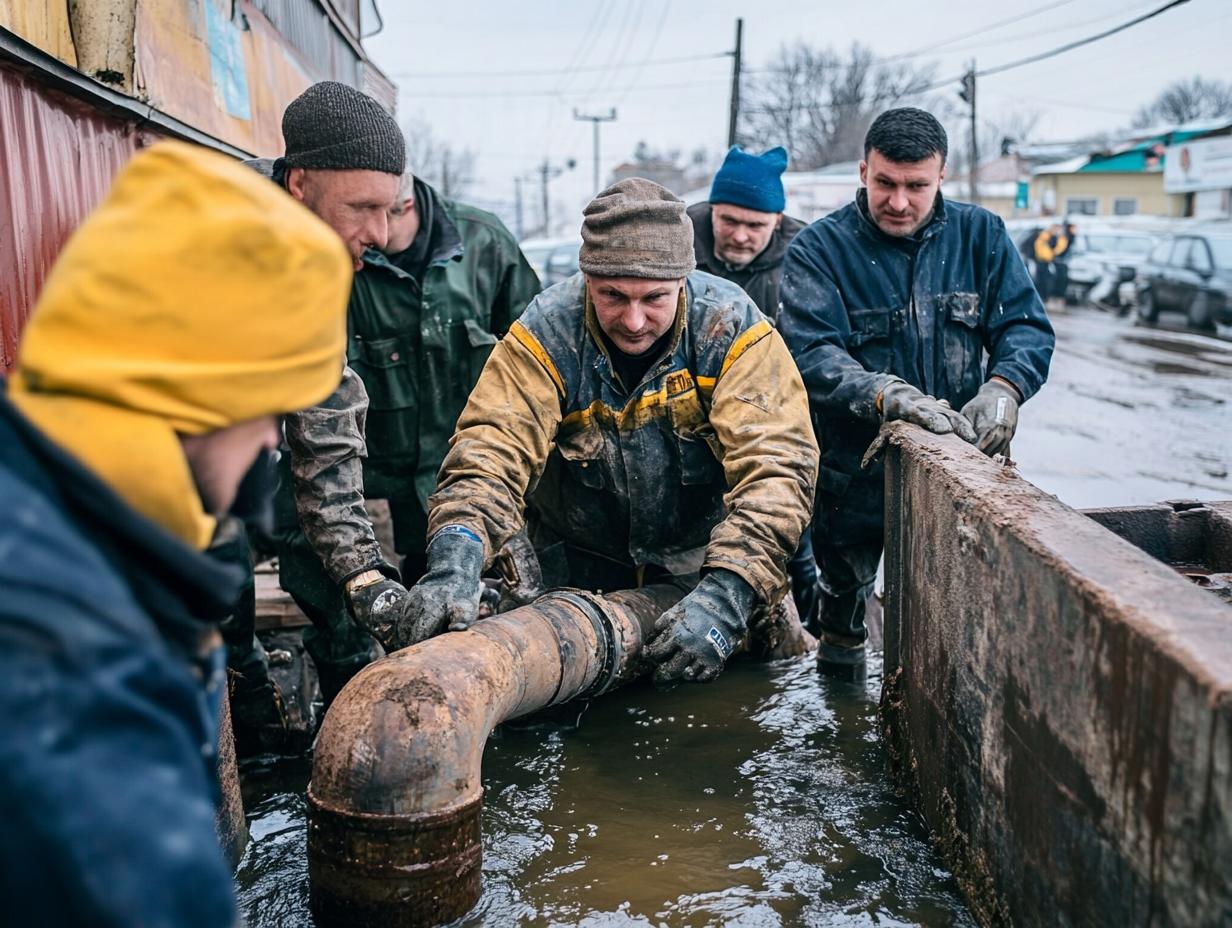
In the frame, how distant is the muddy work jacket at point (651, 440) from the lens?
3.43m

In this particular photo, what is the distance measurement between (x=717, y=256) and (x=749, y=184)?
377 millimetres

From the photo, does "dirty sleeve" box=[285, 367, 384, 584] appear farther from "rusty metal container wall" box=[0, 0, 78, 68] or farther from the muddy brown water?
"rusty metal container wall" box=[0, 0, 78, 68]

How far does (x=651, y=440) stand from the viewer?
374 centimetres

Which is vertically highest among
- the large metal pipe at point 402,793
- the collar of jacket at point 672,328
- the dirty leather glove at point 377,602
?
the collar of jacket at point 672,328

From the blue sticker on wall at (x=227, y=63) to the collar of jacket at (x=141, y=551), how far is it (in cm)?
464

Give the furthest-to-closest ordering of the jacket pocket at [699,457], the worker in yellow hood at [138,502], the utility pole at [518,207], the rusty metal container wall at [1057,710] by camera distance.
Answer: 1. the utility pole at [518,207]
2. the jacket pocket at [699,457]
3. the rusty metal container wall at [1057,710]
4. the worker in yellow hood at [138,502]

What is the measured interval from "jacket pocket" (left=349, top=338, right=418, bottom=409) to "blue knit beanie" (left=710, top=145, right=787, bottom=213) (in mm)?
1769

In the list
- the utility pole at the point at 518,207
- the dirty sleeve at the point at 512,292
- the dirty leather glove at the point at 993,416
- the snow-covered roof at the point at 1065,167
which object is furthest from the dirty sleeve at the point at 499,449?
the utility pole at the point at 518,207

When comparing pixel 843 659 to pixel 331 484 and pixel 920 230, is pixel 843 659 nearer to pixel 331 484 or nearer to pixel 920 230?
pixel 920 230

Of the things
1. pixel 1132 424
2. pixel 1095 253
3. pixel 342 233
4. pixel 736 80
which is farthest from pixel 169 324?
pixel 736 80

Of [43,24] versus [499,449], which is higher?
[43,24]

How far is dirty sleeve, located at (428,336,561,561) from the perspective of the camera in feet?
11.1

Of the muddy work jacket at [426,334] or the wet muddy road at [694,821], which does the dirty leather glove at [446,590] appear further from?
the muddy work jacket at [426,334]

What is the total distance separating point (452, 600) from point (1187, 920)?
1.85 metres
